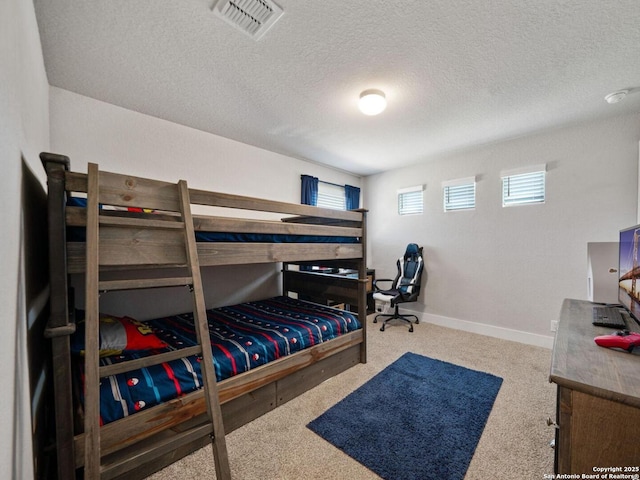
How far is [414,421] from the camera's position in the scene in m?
1.78

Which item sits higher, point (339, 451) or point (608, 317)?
point (608, 317)

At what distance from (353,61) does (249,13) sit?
2.39 ft

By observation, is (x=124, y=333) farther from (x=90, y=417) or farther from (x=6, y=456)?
(x=6, y=456)

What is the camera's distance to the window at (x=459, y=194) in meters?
3.63

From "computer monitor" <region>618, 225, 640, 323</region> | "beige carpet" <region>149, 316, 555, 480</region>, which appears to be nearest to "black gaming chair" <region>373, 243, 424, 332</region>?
"beige carpet" <region>149, 316, 555, 480</region>

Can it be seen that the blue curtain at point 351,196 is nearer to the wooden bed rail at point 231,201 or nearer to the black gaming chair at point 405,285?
the black gaming chair at point 405,285

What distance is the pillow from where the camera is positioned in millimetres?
1438

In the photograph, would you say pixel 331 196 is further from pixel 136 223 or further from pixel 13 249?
pixel 13 249

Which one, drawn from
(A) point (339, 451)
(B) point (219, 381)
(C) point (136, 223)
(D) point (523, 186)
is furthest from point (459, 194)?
(C) point (136, 223)

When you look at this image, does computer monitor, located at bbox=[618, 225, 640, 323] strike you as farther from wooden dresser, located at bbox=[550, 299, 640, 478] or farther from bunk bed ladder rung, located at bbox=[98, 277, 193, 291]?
bunk bed ladder rung, located at bbox=[98, 277, 193, 291]

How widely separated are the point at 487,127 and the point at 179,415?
3672mm

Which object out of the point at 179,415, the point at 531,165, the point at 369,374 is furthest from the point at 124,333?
the point at 531,165

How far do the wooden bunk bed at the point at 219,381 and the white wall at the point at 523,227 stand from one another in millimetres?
1874

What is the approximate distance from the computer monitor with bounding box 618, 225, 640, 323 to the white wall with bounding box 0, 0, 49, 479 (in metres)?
2.57
